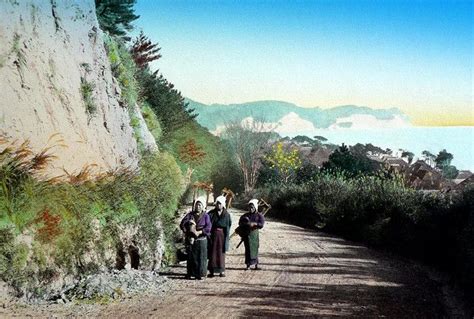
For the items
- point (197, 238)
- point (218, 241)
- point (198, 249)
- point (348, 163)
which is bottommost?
point (198, 249)

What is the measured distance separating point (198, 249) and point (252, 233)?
182 cm

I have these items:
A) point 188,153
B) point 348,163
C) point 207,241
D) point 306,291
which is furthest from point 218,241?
point 348,163

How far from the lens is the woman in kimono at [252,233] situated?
41.3 feet

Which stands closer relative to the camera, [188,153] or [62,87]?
[62,87]

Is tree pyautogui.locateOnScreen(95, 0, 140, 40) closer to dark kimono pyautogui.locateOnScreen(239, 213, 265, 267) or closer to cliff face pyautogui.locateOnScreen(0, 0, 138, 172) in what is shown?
cliff face pyautogui.locateOnScreen(0, 0, 138, 172)

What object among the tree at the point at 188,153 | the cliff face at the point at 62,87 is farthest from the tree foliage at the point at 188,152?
the cliff face at the point at 62,87

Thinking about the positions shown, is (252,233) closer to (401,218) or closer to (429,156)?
(401,218)

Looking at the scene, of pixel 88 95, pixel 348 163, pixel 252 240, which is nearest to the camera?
pixel 88 95

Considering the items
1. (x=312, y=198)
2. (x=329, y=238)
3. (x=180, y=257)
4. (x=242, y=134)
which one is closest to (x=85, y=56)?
(x=180, y=257)

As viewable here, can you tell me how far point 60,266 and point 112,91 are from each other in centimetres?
595

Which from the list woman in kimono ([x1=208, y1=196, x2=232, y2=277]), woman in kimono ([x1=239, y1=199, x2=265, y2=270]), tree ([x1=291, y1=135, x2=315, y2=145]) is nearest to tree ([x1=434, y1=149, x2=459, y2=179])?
tree ([x1=291, y1=135, x2=315, y2=145])

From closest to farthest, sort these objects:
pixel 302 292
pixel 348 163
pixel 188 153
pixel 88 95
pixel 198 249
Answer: pixel 302 292 → pixel 198 249 → pixel 88 95 → pixel 188 153 → pixel 348 163

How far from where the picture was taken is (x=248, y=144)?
53.5m

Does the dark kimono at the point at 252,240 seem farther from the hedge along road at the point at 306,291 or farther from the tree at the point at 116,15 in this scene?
the tree at the point at 116,15
